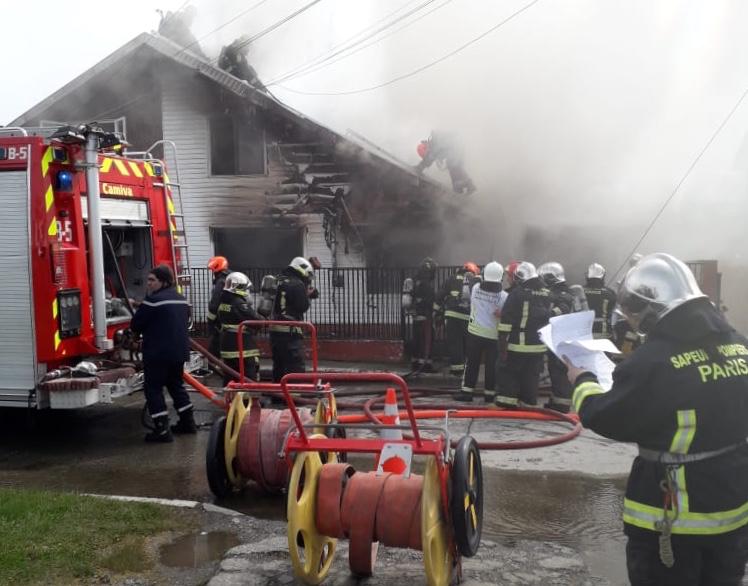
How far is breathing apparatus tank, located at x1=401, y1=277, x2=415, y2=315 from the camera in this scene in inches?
440

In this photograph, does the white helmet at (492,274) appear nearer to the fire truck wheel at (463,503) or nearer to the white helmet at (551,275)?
the white helmet at (551,275)

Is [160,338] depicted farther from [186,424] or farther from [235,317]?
[235,317]

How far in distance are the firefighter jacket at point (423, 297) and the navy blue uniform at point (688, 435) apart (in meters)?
8.42

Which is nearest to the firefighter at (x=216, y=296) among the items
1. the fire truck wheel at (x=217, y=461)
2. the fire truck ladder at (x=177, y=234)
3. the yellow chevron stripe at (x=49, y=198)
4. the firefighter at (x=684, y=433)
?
the fire truck ladder at (x=177, y=234)

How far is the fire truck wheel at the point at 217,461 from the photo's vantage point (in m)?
5.18

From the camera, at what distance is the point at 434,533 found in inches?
137

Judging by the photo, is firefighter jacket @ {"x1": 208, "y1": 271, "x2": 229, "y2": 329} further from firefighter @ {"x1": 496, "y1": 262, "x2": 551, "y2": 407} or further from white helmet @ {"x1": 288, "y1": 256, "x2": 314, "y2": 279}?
firefighter @ {"x1": 496, "y1": 262, "x2": 551, "y2": 407}

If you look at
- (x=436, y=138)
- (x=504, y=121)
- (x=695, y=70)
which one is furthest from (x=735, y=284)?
(x=436, y=138)

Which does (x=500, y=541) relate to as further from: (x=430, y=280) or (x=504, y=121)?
(x=504, y=121)

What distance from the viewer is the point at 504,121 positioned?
1484 centimetres

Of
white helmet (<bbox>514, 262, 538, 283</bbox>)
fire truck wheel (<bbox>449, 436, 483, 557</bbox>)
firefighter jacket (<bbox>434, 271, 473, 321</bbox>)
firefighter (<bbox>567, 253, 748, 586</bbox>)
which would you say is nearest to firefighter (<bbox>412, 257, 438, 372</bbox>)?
firefighter jacket (<bbox>434, 271, 473, 321</bbox>)

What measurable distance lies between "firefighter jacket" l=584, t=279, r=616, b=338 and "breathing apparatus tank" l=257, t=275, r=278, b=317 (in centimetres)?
438

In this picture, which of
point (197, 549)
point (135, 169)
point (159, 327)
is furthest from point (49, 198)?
point (197, 549)

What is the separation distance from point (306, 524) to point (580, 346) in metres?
1.65
